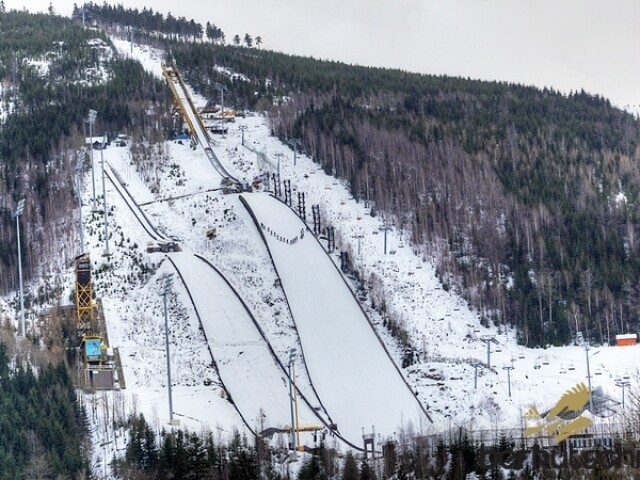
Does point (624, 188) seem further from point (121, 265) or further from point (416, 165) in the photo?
point (121, 265)

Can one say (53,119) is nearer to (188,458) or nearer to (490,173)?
(490,173)

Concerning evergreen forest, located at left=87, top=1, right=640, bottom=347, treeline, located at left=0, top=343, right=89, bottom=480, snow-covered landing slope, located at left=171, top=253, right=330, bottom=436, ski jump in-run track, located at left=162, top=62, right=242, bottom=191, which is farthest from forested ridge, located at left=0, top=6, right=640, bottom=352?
treeline, located at left=0, top=343, right=89, bottom=480

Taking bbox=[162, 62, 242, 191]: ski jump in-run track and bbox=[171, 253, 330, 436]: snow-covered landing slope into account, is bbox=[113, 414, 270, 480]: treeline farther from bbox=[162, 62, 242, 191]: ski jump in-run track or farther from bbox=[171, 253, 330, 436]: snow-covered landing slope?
bbox=[162, 62, 242, 191]: ski jump in-run track

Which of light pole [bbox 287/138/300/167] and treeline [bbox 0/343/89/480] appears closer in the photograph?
treeline [bbox 0/343/89/480]

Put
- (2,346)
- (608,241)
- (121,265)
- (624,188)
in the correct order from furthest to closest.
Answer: (624,188) < (608,241) < (121,265) < (2,346)

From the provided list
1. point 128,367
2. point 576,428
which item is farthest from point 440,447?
point 128,367

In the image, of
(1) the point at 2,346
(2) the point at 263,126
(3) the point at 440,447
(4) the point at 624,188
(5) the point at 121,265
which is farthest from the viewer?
(2) the point at 263,126

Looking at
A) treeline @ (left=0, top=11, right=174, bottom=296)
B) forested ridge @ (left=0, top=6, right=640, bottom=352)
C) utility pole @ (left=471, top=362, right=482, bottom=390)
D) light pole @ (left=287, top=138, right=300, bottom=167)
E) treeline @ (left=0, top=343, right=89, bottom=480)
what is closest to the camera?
treeline @ (left=0, top=343, right=89, bottom=480)
